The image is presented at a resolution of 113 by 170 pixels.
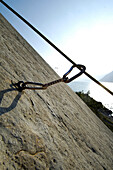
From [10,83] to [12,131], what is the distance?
463mm

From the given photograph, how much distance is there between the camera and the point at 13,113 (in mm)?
906

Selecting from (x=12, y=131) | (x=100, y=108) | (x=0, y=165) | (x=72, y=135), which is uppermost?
(x=100, y=108)

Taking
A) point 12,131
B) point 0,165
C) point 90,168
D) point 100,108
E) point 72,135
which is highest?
point 100,108

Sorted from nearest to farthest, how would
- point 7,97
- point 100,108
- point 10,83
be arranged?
point 7,97 < point 10,83 < point 100,108

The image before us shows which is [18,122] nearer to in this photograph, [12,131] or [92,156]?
[12,131]

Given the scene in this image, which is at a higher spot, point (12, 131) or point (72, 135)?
point (72, 135)

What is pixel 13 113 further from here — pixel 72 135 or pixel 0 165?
pixel 72 135

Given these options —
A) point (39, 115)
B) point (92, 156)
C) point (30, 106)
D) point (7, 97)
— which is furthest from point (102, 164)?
point (7, 97)

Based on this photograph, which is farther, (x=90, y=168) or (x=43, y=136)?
(x=90, y=168)

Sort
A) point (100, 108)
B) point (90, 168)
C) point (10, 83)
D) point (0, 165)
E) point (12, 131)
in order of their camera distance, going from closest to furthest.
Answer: point (0, 165), point (12, 131), point (10, 83), point (90, 168), point (100, 108)

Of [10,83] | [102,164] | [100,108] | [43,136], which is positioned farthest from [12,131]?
[100,108]

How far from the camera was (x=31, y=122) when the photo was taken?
99 centimetres

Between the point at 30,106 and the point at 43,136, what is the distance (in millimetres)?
322

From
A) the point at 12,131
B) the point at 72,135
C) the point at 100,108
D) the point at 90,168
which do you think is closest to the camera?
the point at 12,131
